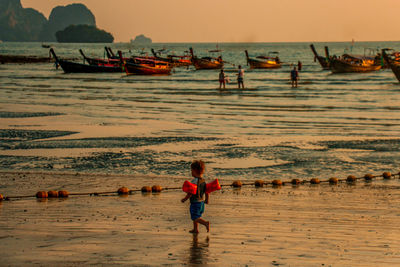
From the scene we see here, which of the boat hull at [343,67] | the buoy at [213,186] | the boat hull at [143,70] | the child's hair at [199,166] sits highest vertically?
the boat hull at [343,67]

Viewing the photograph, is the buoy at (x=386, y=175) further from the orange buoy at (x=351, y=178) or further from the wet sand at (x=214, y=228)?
the wet sand at (x=214, y=228)

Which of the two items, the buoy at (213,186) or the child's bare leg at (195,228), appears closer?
the buoy at (213,186)

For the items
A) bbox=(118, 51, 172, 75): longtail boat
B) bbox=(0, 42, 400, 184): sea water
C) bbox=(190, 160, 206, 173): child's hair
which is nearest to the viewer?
bbox=(190, 160, 206, 173): child's hair

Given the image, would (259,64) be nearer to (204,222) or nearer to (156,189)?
(156,189)

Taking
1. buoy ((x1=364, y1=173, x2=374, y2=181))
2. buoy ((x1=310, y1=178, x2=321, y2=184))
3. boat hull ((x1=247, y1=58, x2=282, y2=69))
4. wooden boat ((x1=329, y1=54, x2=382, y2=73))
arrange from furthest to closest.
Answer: boat hull ((x1=247, y1=58, x2=282, y2=69)) → wooden boat ((x1=329, y1=54, x2=382, y2=73)) → buoy ((x1=364, y1=173, x2=374, y2=181)) → buoy ((x1=310, y1=178, x2=321, y2=184))

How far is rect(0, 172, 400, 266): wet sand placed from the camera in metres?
6.02

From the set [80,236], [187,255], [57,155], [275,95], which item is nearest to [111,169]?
[57,155]

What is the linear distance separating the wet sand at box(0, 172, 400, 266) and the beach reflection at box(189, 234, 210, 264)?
0.01 meters

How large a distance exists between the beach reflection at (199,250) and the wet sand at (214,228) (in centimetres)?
1

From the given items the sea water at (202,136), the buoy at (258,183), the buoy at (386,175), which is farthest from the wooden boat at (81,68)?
the buoy at (258,183)

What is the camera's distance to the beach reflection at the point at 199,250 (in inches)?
235

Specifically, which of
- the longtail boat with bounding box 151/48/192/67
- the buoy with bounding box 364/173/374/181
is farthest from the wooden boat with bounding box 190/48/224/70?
the buoy with bounding box 364/173/374/181

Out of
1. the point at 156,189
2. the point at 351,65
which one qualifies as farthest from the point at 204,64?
the point at 156,189

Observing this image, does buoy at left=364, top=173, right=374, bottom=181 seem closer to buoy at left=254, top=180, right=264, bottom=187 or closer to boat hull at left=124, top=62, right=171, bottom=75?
buoy at left=254, top=180, right=264, bottom=187
